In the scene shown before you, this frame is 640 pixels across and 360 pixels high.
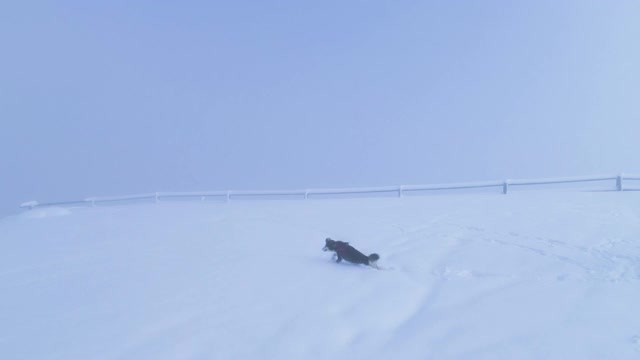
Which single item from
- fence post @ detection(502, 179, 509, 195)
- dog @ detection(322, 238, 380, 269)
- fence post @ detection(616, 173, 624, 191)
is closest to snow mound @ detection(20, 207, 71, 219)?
dog @ detection(322, 238, 380, 269)

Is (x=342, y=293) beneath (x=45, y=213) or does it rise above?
beneath

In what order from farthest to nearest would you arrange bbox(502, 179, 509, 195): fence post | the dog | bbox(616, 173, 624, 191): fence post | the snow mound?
the snow mound → bbox(502, 179, 509, 195): fence post → bbox(616, 173, 624, 191): fence post → the dog

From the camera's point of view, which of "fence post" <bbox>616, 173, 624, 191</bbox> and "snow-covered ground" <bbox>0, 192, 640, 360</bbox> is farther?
"fence post" <bbox>616, 173, 624, 191</bbox>

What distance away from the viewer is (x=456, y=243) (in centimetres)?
485

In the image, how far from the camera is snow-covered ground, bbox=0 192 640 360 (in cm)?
256

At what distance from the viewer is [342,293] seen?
3.42 metres

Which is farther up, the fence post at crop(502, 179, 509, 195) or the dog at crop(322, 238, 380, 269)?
the fence post at crop(502, 179, 509, 195)

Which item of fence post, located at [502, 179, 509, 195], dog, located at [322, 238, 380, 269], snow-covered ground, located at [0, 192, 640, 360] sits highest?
fence post, located at [502, 179, 509, 195]

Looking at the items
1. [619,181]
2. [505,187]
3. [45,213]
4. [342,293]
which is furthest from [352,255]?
[45,213]

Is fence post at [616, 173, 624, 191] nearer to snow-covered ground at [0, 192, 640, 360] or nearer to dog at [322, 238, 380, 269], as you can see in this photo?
snow-covered ground at [0, 192, 640, 360]

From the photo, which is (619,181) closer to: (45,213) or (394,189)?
(394,189)

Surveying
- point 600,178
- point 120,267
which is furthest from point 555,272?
point 600,178

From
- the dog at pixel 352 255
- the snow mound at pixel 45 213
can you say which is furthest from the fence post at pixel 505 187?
the snow mound at pixel 45 213

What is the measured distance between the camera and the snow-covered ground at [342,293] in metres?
2.56
